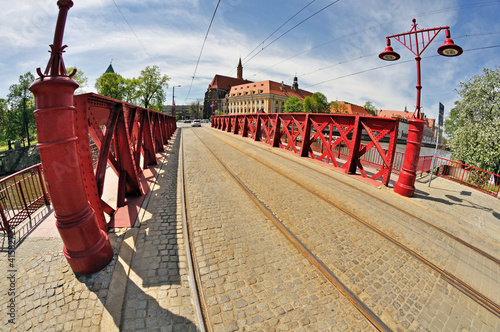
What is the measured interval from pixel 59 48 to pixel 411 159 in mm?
8161

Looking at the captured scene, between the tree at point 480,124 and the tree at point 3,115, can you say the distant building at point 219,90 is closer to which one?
the tree at point 3,115

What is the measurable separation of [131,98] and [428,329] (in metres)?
55.0

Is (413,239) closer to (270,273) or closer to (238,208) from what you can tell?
(270,273)

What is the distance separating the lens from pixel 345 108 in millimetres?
87875

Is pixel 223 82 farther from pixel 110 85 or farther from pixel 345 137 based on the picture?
pixel 345 137

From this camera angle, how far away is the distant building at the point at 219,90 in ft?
324

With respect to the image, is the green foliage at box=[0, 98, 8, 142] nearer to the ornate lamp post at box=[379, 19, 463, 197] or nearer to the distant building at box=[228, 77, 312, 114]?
the ornate lamp post at box=[379, 19, 463, 197]

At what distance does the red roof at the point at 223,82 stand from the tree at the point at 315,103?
1900 inches

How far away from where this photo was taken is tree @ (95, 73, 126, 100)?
136ft

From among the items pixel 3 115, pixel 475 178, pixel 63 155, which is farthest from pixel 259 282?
pixel 3 115

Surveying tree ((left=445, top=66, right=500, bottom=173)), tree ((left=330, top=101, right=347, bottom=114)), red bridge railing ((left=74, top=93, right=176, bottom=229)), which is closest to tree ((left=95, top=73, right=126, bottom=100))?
red bridge railing ((left=74, top=93, right=176, bottom=229))

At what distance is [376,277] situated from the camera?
2.83 m

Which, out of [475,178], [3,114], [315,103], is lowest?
[475,178]

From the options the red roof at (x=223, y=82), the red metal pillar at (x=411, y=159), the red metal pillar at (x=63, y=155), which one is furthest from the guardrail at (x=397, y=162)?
the red roof at (x=223, y=82)
